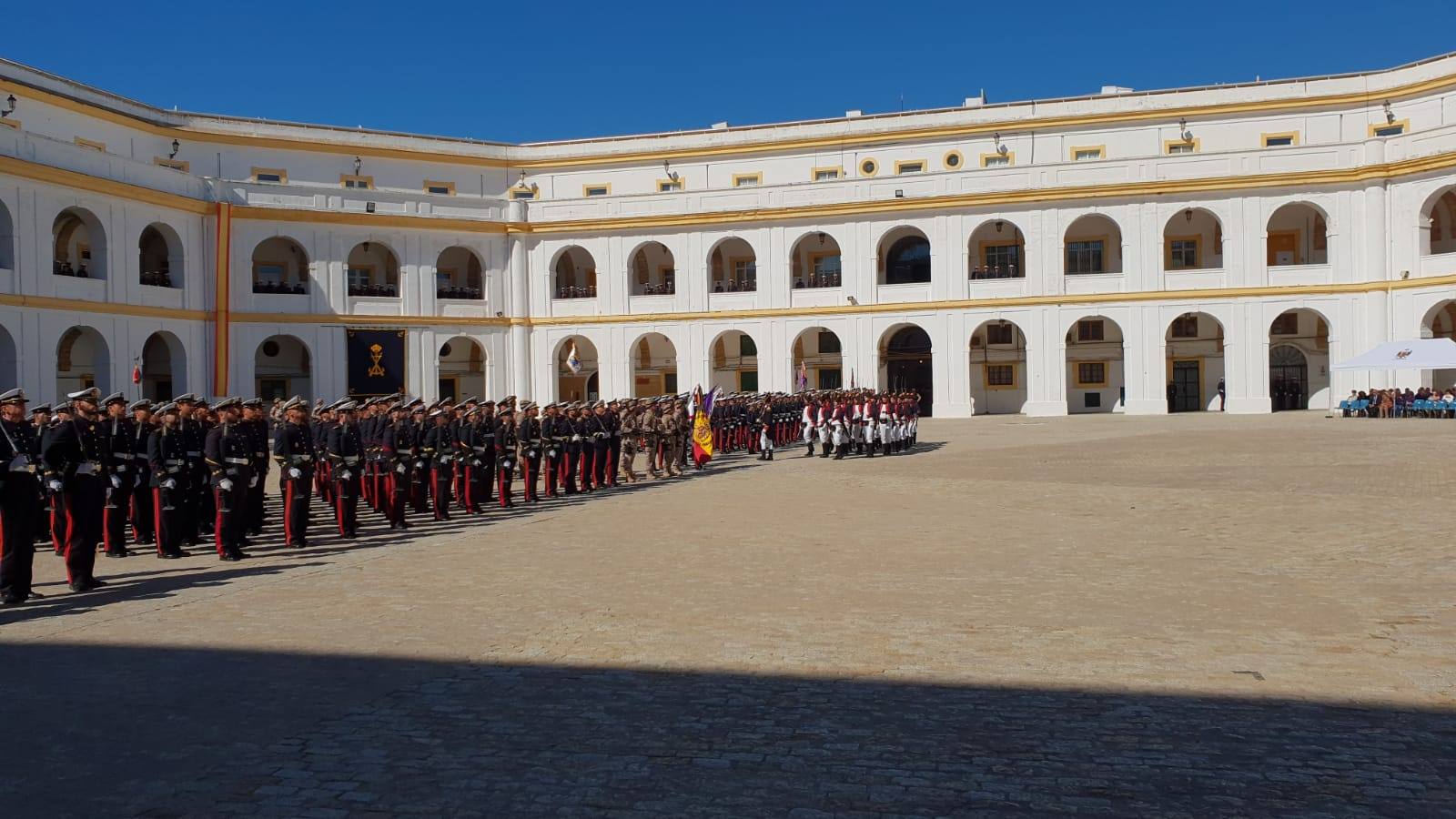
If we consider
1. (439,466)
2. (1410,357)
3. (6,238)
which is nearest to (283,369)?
(6,238)

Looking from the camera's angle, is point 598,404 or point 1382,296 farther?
point 1382,296

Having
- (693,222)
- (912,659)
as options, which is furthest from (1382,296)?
(912,659)

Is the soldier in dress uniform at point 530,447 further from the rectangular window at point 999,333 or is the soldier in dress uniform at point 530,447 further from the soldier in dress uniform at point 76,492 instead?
the rectangular window at point 999,333

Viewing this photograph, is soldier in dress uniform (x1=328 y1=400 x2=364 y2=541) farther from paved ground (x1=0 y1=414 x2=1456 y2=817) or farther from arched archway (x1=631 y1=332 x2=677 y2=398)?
arched archway (x1=631 y1=332 x2=677 y2=398)

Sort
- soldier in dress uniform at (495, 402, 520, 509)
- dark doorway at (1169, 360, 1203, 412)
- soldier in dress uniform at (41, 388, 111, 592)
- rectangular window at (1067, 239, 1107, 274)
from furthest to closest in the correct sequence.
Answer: dark doorway at (1169, 360, 1203, 412) < rectangular window at (1067, 239, 1107, 274) < soldier in dress uniform at (495, 402, 520, 509) < soldier in dress uniform at (41, 388, 111, 592)

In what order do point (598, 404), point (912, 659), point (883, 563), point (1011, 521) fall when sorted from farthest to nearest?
point (598, 404) < point (1011, 521) < point (883, 563) < point (912, 659)

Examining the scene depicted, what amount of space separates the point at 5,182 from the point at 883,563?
30338mm

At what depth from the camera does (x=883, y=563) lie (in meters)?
10.7

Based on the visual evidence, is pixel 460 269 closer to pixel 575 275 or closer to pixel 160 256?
pixel 575 275

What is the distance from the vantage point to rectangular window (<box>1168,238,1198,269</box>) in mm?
44272

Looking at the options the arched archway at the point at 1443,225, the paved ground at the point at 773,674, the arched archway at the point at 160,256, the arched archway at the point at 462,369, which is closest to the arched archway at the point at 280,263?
the arched archway at the point at 160,256

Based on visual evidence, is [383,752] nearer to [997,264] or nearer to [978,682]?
[978,682]

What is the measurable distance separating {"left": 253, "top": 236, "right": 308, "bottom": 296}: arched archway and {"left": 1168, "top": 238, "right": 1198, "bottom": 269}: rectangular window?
33.9 m

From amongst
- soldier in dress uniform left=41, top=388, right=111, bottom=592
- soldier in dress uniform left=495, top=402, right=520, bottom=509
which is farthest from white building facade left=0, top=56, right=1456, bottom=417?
soldier in dress uniform left=41, top=388, right=111, bottom=592
